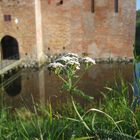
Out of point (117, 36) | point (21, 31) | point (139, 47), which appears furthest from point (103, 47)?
point (139, 47)

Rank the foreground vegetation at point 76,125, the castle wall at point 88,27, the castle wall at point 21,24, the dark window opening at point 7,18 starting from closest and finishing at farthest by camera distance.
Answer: the foreground vegetation at point 76,125 → the castle wall at point 21,24 → the dark window opening at point 7,18 → the castle wall at point 88,27

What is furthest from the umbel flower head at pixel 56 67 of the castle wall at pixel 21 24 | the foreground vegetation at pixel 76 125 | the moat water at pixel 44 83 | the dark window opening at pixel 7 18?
the dark window opening at pixel 7 18

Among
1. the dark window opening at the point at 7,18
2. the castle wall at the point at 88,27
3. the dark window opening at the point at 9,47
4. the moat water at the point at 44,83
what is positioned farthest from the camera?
the dark window opening at the point at 9,47

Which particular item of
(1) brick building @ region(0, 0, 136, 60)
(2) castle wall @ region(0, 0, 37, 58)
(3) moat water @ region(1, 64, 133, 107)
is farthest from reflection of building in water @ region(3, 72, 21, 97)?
(1) brick building @ region(0, 0, 136, 60)

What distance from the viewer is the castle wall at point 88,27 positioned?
16.5m

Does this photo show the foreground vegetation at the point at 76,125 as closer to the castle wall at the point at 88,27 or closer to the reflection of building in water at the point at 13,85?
the reflection of building in water at the point at 13,85

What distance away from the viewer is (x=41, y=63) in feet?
53.9

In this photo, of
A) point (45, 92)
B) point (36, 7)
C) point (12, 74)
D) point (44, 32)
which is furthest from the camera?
point (44, 32)

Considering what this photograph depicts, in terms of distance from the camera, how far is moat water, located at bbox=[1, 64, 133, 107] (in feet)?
36.3

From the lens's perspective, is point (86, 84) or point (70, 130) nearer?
point (70, 130)

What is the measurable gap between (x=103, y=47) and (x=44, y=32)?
9.84 ft

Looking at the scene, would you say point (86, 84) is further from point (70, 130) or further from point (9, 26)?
point (70, 130)

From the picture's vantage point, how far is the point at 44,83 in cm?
1312

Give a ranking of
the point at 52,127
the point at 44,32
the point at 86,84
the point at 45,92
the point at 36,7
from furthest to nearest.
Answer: the point at 44,32, the point at 36,7, the point at 86,84, the point at 45,92, the point at 52,127
